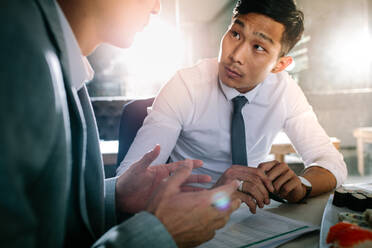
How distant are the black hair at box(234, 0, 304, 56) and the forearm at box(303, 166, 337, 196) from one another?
69 cm

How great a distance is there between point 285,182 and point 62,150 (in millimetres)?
796

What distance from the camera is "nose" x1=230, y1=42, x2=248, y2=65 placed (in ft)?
4.63

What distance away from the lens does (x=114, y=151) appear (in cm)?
215

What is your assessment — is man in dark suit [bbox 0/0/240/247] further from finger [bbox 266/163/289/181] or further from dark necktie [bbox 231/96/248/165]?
dark necktie [bbox 231/96/248/165]

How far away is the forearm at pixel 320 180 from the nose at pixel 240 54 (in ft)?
1.94

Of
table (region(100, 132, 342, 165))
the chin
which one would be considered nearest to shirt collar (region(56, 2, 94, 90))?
the chin

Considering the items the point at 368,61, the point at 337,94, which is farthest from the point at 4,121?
the point at 368,61

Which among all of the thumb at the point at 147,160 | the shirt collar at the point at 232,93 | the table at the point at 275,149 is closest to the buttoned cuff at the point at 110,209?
the thumb at the point at 147,160

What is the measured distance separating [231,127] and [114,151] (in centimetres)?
102

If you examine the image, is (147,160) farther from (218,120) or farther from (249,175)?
(218,120)

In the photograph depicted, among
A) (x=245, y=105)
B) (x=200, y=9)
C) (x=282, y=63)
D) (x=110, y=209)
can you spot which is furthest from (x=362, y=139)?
(x=200, y=9)

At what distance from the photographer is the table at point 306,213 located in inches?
27.0

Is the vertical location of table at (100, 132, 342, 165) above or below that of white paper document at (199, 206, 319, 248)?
below

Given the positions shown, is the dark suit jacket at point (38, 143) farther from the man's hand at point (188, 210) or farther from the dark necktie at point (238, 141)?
the dark necktie at point (238, 141)
